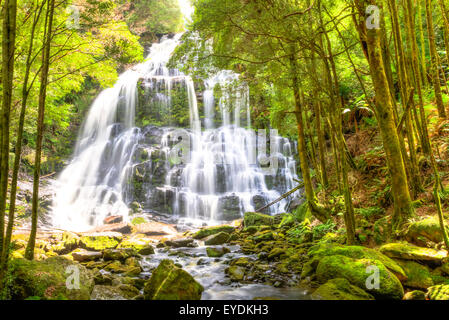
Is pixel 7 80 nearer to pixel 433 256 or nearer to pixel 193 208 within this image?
pixel 433 256

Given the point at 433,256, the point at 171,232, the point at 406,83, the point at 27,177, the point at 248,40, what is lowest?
the point at 171,232

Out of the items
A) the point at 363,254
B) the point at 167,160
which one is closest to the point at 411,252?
the point at 363,254

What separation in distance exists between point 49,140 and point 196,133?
959 cm

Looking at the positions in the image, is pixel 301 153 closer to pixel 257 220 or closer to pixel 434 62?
pixel 434 62

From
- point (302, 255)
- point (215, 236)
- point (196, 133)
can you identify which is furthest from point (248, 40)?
point (196, 133)

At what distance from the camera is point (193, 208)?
44.4 ft

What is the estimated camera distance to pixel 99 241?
7.67m

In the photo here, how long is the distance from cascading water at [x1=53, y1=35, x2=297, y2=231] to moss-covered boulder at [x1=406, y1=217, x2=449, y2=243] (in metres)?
7.26

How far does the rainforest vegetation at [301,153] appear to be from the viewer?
351cm

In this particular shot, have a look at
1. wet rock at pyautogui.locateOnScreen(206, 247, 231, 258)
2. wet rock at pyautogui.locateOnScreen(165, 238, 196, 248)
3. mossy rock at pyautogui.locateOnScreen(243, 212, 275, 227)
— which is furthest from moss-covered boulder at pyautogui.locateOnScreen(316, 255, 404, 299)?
mossy rock at pyautogui.locateOnScreen(243, 212, 275, 227)

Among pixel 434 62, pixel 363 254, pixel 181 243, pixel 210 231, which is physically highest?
pixel 434 62

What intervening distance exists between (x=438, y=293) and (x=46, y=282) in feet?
16.2

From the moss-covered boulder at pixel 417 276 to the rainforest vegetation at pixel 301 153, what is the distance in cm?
1

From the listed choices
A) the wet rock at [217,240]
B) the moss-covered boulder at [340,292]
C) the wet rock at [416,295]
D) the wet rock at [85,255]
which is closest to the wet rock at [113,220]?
the wet rock at [85,255]
